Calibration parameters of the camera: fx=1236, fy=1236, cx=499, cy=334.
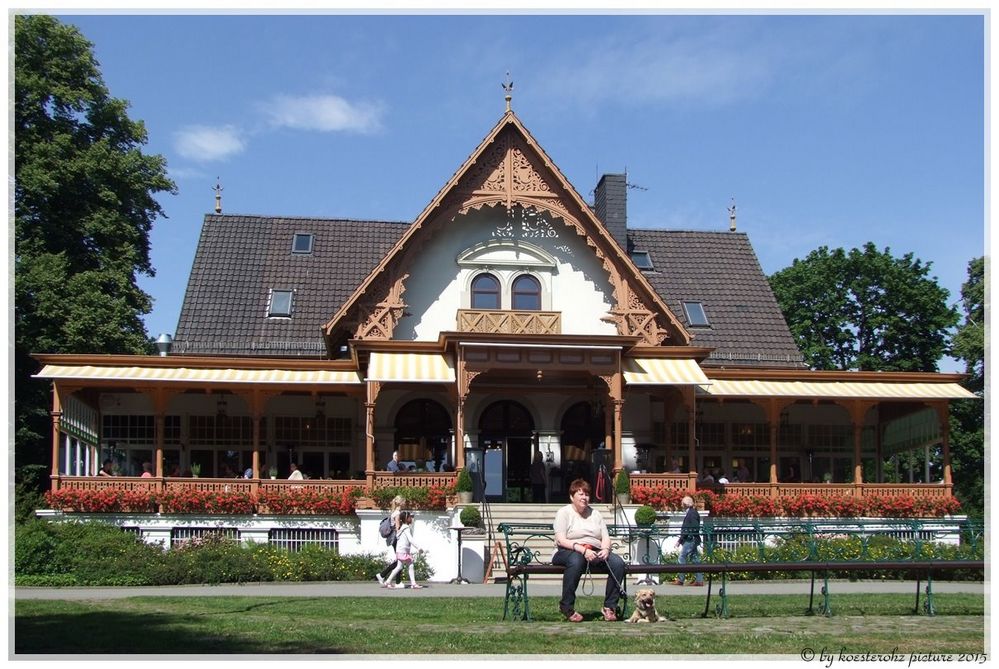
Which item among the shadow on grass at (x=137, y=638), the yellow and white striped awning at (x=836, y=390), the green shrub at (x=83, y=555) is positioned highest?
the yellow and white striped awning at (x=836, y=390)

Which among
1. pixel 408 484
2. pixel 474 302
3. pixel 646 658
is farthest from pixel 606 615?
pixel 474 302

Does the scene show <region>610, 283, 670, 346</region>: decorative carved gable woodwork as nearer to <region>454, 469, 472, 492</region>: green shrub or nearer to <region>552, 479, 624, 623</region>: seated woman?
<region>454, 469, 472, 492</region>: green shrub

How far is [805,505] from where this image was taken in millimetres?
30859

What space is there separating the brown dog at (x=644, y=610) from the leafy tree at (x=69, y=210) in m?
25.1

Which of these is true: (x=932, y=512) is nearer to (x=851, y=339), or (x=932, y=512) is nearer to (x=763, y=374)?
(x=763, y=374)

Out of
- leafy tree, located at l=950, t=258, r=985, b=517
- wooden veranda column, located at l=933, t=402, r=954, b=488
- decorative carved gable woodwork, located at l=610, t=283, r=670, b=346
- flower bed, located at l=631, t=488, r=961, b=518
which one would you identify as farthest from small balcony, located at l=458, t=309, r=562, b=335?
leafy tree, located at l=950, t=258, r=985, b=517

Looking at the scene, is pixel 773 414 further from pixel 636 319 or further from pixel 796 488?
pixel 636 319

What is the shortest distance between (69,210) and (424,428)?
13847mm

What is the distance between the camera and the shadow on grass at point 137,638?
11.8 m

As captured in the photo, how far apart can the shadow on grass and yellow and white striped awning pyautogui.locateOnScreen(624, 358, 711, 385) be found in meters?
17.7

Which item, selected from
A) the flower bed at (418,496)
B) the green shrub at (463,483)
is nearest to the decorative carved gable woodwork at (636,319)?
the green shrub at (463,483)

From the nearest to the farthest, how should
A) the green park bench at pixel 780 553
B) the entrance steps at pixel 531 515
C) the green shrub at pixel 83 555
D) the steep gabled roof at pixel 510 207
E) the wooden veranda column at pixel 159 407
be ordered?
the green park bench at pixel 780 553, the green shrub at pixel 83 555, the entrance steps at pixel 531 515, the wooden veranda column at pixel 159 407, the steep gabled roof at pixel 510 207

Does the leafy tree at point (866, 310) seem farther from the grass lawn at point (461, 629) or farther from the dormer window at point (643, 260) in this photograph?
the grass lawn at point (461, 629)

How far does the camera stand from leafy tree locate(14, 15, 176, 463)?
35.7 m
